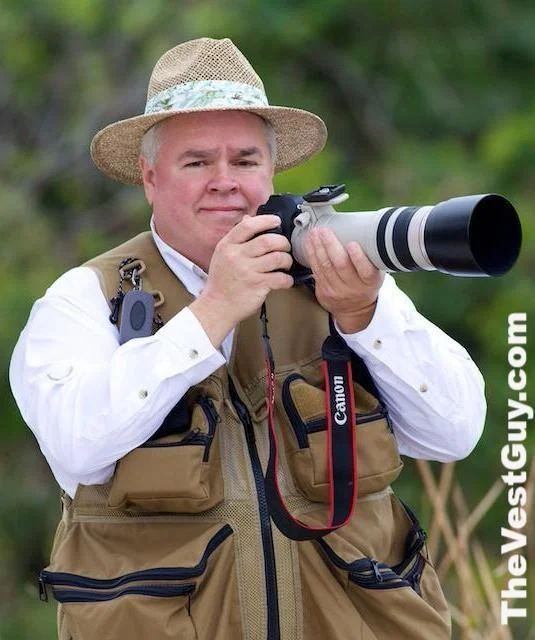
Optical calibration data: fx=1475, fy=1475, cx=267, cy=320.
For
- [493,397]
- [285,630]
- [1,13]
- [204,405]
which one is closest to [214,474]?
[204,405]

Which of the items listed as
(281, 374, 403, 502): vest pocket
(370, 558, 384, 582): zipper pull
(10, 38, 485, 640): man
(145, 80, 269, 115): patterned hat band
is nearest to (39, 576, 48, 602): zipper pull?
(10, 38, 485, 640): man

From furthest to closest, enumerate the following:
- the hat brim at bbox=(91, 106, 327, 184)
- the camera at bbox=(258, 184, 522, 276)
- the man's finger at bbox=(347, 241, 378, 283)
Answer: the hat brim at bbox=(91, 106, 327, 184), the man's finger at bbox=(347, 241, 378, 283), the camera at bbox=(258, 184, 522, 276)

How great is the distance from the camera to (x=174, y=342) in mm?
2619

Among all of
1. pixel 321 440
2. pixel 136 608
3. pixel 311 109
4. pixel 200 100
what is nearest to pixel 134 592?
pixel 136 608

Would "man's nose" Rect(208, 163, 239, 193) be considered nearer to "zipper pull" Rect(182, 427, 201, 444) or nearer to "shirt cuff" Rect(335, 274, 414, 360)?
"shirt cuff" Rect(335, 274, 414, 360)

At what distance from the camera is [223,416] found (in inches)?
109

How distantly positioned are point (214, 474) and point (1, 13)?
8349 millimetres

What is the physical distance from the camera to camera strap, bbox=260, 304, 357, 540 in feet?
8.77

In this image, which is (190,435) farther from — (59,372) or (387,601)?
(387,601)

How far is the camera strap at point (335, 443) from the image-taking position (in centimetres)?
267

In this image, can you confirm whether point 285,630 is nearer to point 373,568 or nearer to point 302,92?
point 373,568

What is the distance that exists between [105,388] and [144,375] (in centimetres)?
Answer: 8

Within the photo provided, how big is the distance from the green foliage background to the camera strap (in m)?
5.48

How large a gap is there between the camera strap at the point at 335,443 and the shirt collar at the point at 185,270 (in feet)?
0.68
